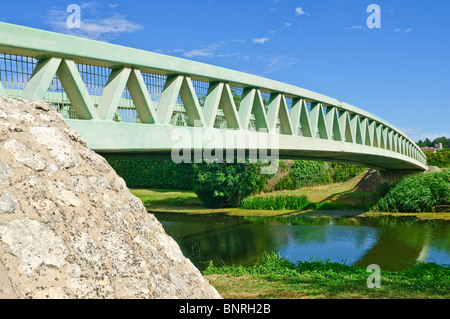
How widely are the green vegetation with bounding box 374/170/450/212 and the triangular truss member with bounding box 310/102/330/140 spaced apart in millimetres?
15605

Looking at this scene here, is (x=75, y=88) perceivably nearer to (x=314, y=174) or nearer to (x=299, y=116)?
(x=299, y=116)

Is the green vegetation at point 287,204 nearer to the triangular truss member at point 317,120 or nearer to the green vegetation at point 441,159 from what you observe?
the triangular truss member at point 317,120

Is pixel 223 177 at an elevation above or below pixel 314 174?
below

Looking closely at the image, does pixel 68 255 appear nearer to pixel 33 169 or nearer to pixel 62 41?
pixel 33 169

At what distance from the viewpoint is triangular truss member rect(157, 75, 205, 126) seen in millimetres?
9312

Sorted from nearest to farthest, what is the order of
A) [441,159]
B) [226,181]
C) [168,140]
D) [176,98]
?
[168,140], [176,98], [226,181], [441,159]

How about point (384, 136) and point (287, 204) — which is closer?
point (384, 136)

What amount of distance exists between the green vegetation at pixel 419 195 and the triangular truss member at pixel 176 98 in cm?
2413

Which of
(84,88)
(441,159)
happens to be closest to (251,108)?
(84,88)

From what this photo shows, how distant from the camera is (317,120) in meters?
16.4

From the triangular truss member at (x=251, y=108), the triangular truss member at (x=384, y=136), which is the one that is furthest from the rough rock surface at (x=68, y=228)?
the triangular truss member at (x=384, y=136)

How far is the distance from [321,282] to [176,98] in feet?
19.9

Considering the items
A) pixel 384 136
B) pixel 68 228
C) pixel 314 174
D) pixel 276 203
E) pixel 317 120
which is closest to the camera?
pixel 68 228
